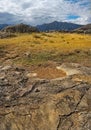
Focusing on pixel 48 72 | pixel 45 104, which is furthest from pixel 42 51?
pixel 45 104

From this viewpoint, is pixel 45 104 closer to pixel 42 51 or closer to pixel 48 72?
pixel 48 72

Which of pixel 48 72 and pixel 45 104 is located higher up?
pixel 48 72

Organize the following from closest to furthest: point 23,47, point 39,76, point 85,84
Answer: point 85,84, point 39,76, point 23,47

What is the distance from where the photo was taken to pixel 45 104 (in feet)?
69.0

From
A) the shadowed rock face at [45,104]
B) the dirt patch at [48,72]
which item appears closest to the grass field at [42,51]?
the dirt patch at [48,72]

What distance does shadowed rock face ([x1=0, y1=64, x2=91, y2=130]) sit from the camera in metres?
20.5

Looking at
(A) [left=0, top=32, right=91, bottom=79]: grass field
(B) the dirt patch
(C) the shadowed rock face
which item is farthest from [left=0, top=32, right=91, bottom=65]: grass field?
(C) the shadowed rock face

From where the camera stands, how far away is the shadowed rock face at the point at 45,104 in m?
20.5

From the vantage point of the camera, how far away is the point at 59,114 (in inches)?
818

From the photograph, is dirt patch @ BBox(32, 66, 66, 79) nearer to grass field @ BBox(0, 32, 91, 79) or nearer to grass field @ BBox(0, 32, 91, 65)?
grass field @ BBox(0, 32, 91, 79)

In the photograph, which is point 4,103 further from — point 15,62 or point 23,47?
point 23,47

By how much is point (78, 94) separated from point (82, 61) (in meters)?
6.00

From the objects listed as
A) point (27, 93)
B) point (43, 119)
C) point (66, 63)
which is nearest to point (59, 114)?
point (43, 119)

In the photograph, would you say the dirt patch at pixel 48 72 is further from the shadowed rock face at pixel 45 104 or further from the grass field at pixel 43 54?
the shadowed rock face at pixel 45 104
